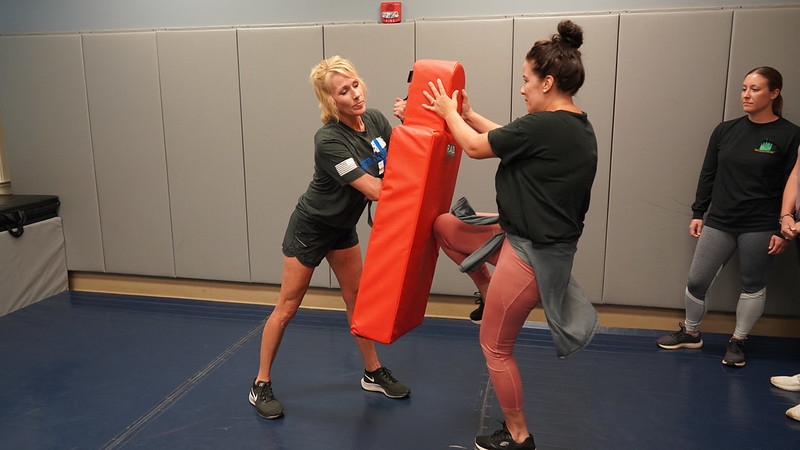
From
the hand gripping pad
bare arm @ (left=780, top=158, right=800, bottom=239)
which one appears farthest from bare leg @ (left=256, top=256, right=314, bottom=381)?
bare arm @ (left=780, top=158, right=800, bottom=239)

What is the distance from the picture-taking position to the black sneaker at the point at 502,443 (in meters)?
2.55

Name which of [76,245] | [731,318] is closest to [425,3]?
[731,318]

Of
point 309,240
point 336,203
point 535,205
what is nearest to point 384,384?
point 309,240

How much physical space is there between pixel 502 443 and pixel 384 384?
963mm

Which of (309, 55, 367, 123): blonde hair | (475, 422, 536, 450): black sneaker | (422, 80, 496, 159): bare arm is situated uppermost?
(309, 55, 367, 123): blonde hair

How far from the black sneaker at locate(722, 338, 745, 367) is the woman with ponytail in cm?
171

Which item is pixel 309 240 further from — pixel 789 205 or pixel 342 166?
pixel 789 205

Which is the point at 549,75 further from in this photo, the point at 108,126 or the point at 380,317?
the point at 108,126

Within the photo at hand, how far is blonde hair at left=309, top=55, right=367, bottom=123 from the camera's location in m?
2.74

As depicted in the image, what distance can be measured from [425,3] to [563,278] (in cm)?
257

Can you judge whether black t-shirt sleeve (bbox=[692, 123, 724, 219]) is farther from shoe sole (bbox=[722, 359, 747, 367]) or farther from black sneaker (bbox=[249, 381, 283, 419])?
black sneaker (bbox=[249, 381, 283, 419])

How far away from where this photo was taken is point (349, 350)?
13.1 feet

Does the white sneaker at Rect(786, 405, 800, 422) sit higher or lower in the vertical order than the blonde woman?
lower

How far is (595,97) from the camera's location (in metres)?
4.03
